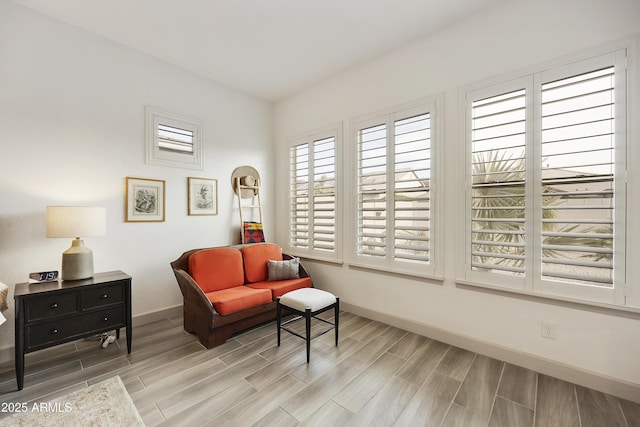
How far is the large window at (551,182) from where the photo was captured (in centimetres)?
195

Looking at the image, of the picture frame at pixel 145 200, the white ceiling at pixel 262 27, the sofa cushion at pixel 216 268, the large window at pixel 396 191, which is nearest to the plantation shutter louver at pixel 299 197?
the large window at pixel 396 191

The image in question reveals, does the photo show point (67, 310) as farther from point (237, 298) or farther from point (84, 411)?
point (237, 298)

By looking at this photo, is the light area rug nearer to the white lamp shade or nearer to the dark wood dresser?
the dark wood dresser

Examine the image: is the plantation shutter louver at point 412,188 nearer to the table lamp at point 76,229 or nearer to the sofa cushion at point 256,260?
the sofa cushion at point 256,260

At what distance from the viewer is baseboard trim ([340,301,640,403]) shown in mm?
1919

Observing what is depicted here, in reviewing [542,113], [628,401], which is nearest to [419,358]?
[628,401]

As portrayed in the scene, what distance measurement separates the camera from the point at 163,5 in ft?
7.91

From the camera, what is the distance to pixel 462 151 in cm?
258

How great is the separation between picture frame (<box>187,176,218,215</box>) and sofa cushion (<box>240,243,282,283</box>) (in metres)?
0.74

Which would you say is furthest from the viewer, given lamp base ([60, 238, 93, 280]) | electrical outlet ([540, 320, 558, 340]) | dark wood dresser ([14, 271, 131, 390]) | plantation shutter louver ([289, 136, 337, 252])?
plantation shutter louver ([289, 136, 337, 252])

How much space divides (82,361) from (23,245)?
1.14 metres

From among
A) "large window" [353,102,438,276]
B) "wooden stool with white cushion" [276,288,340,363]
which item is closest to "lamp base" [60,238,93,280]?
"wooden stool with white cushion" [276,288,340,363]

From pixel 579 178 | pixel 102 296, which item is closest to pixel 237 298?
pixel 102 296

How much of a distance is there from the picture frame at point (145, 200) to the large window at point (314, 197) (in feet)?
5.66
